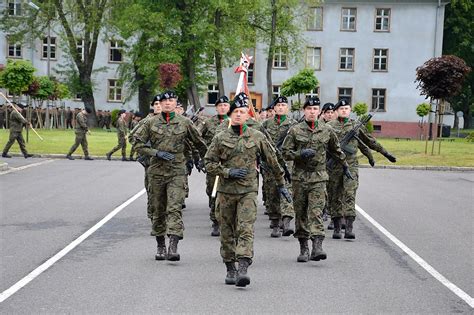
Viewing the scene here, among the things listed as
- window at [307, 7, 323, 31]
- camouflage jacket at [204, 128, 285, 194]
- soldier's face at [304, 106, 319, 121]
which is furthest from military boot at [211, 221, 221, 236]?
window at [307, 7, 323, 31]

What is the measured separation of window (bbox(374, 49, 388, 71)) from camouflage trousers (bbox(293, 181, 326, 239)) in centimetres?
5392

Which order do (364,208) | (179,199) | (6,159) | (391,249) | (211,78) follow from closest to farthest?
(179,199) → (391,249) → (364,208) → (6,159) → (211,78)

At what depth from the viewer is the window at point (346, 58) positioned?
63.0 m

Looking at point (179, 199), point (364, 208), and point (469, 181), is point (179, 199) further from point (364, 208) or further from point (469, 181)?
point (469, 181)

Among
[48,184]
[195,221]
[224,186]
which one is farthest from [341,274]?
[48,184]

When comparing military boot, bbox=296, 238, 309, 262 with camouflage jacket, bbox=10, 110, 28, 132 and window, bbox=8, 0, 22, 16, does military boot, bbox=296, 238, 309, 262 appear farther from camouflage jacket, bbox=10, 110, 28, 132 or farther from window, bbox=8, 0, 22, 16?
window, bbox=8, 0, 22, 16

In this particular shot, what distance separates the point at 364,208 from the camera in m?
16.3

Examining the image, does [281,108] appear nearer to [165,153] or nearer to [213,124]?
[213,124]

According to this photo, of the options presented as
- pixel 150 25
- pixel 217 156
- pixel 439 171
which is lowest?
pixel 439 171

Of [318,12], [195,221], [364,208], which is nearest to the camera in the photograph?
[195,221]

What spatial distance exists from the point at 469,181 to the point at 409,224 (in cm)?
1154

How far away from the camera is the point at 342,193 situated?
472 inches

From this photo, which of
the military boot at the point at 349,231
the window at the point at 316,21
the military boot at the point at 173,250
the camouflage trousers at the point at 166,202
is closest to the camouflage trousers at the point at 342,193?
the military boot at the point at 349,231

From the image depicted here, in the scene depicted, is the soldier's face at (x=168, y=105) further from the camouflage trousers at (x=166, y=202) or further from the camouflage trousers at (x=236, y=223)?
the camouflage trousers at (x=236, y=223)
